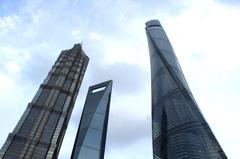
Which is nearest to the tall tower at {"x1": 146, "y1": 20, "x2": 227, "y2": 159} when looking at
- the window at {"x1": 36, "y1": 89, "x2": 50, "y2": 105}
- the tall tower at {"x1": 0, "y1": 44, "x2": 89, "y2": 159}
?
the tall tower at {"x1": 0, "y1": 44, "x2": 89, "y2": 159}

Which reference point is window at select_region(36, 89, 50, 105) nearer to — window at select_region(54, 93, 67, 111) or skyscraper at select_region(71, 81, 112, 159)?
window at select_region(54, 93, 67, 111)

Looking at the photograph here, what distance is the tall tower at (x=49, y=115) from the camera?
4433 inches

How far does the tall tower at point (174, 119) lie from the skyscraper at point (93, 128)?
17390 millimetres

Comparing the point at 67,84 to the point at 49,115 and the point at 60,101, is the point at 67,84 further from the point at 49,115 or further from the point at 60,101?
the point at 49,115

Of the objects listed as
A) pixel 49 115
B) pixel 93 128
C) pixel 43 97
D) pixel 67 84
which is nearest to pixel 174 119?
pixel 93 128

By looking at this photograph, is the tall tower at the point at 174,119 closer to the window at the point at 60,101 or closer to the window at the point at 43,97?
the window at the point at 60,101

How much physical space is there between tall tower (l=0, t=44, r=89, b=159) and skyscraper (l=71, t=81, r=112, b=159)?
44.7 m

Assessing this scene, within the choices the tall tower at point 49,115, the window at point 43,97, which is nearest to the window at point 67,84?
the tall tower at point 49,115

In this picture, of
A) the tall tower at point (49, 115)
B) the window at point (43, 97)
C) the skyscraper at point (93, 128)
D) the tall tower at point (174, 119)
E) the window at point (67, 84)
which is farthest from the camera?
the window at point (67, 84)

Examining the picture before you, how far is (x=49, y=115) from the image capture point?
128 m

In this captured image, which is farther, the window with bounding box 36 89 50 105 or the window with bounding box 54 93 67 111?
the window with bounding box 54 93 67 111

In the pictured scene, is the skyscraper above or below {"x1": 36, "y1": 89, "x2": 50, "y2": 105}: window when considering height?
below

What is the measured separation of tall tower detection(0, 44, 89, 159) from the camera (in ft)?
369

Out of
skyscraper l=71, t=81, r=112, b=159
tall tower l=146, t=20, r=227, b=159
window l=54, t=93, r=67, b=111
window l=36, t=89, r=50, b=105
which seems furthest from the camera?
window l=54, t=93, r=67, b=111
